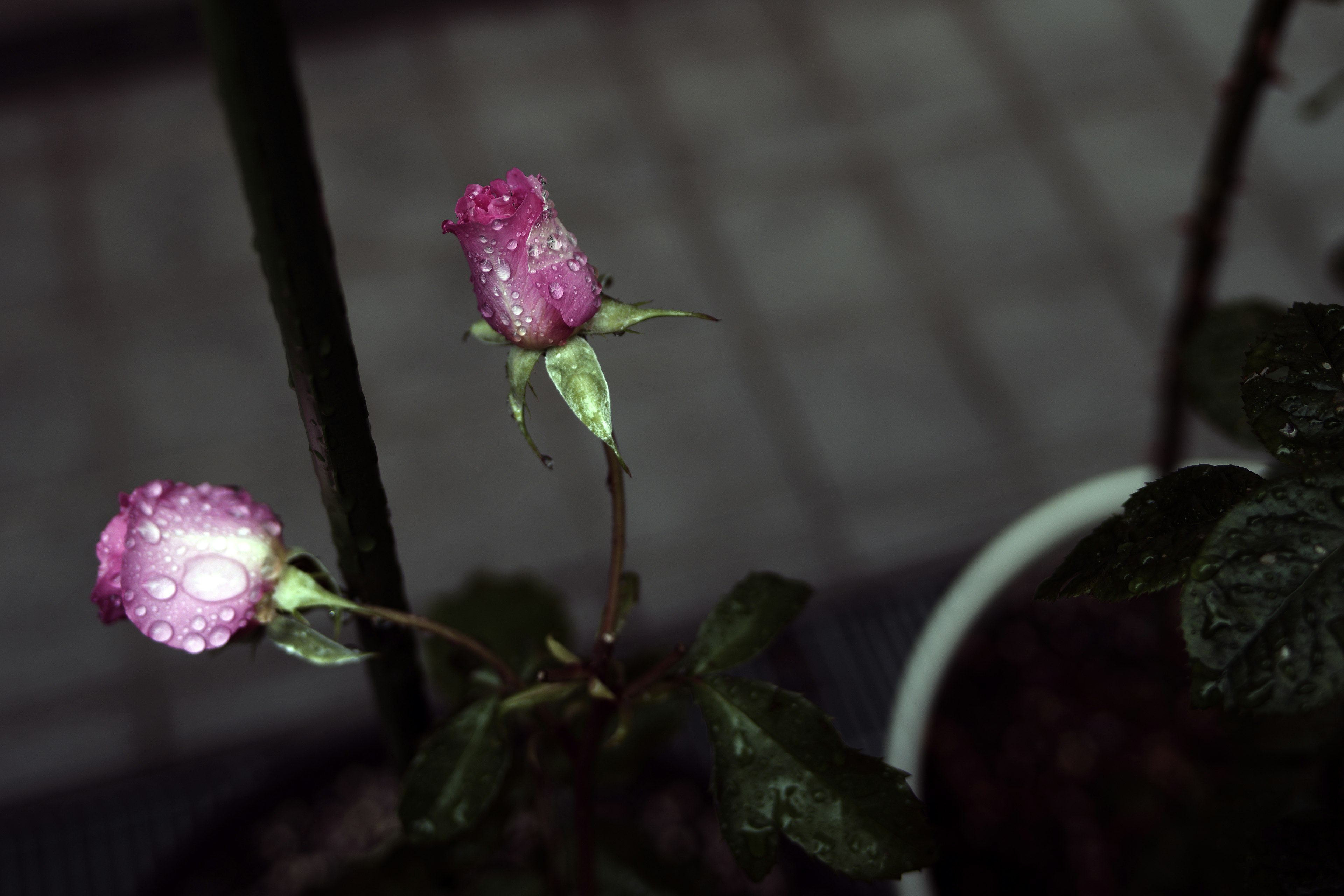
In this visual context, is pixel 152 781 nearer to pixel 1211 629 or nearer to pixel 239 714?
pixel 239 714

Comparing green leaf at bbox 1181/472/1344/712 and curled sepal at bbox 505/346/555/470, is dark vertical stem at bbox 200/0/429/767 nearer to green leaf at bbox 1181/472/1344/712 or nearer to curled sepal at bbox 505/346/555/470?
curled sepal at bbox 505/346/555/470

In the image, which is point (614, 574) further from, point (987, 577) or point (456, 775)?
point (987, 577)

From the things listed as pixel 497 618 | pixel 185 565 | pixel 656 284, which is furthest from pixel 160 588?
pixel 656 284

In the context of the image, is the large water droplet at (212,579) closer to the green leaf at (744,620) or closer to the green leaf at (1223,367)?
the green leaf at (744,620)

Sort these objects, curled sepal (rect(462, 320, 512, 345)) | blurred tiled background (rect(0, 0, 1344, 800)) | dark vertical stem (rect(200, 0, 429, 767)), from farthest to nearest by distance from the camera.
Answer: blurred tiled background (rect(0, 0, 1344, 800))
curled sepal (rect(462, 320, 512, 345))
dark vertical stem (rect(200, 0, 429, 767))

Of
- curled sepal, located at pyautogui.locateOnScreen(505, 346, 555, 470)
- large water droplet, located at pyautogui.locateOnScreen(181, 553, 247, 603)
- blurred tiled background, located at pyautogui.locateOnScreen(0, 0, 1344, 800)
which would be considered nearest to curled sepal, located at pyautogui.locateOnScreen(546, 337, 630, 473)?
curled sepal, located at pyautogui.locateOnScreen(505, 346, 555, 470)

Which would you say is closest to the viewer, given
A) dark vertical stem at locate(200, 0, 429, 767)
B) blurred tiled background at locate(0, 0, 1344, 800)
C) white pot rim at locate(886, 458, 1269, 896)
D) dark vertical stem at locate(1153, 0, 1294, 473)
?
dark vertical stem at locate(200, 0, 429, 767)
